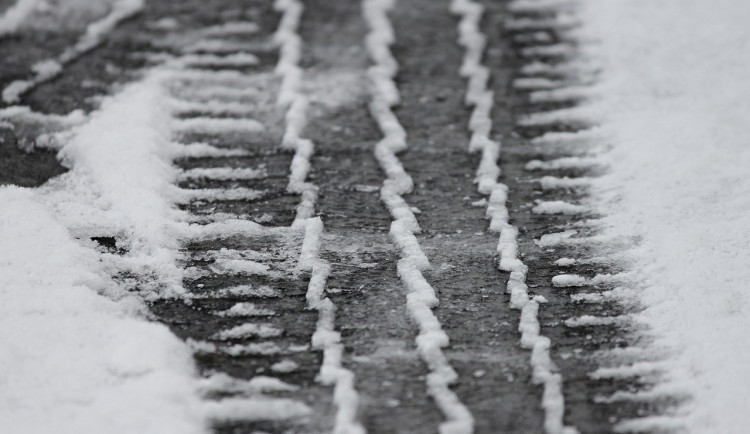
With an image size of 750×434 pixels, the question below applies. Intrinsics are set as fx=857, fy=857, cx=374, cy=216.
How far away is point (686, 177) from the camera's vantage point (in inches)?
89.0

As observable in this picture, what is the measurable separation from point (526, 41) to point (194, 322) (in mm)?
1906

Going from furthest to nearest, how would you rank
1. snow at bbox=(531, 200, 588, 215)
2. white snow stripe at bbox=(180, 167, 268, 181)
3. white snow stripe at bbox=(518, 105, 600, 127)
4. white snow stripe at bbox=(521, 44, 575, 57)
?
1. white snow stripe at bbox=(521, 44, 575, 57)
2. white snow stripe at bbox=(518, 105, 600, 127)
3. white snow stripe at bbox=(180, 167, 268, 181)
4. snow at bbox=(531, 200, 588, 215)

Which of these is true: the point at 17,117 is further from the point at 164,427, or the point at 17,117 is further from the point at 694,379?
the point at 694,379

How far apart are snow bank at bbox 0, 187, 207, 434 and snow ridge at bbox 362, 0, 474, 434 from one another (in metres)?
0.46

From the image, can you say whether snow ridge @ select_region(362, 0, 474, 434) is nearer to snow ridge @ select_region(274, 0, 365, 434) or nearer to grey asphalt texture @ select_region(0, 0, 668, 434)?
grey asphalt texture @ select_region(0, 0, 668, 434)

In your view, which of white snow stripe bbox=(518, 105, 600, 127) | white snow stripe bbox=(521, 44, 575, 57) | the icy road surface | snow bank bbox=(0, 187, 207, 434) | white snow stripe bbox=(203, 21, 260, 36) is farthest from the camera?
white snow stripe bbox=(203, 21, 260, 36)

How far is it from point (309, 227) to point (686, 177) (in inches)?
39.4

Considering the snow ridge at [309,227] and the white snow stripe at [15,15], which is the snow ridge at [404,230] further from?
the white snow stripe at [15,15]

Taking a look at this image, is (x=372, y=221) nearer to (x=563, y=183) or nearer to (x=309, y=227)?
(x=309, y=227)

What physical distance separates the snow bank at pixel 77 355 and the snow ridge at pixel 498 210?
0.66m

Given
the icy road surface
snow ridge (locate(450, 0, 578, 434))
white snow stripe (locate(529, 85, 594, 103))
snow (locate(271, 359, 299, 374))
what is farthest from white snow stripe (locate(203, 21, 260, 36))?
snow (locate(271, 359, 299, 374))

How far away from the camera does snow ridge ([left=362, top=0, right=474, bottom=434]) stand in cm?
163

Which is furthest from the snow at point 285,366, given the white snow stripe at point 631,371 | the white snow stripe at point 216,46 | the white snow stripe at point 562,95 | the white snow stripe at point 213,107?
the white snow stripe at point 216,46

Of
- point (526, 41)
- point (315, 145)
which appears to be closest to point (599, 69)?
point (526, 41)
